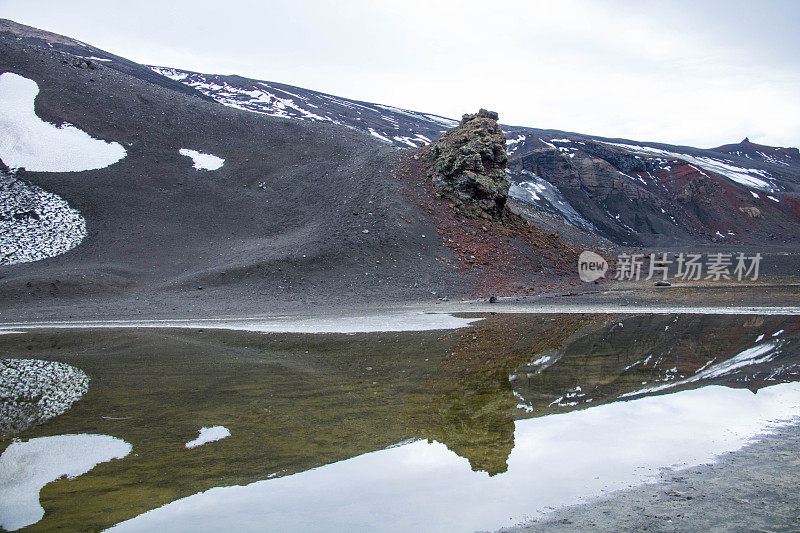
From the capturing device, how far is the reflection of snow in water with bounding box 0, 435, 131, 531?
4903 millimetres

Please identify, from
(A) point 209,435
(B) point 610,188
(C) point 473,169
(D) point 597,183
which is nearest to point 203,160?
(C) point 473,169

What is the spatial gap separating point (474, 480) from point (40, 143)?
144 ft

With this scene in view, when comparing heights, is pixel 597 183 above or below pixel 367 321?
above

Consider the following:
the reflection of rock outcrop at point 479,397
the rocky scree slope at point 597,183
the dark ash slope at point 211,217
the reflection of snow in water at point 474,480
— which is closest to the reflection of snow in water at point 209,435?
the reflection of snow in water at point 474,480

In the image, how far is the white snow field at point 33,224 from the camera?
98.5 feet

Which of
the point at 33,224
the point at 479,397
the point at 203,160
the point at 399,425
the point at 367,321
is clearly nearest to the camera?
the point at 399,425

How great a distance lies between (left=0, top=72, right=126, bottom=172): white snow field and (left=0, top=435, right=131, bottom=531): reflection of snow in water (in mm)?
36086

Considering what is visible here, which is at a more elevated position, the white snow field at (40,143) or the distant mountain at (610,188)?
the distant mountain at (610,188)

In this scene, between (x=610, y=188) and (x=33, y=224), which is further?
(x=610, y=188)

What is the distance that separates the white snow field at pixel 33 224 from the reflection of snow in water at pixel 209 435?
28619mm

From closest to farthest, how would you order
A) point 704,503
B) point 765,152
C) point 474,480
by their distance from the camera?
point 704,503
point 474,480
point 765,152

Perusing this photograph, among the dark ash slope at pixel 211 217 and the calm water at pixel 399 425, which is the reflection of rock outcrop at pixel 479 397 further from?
the dark ash slope at pixel 211 217

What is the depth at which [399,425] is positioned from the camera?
23.5ft

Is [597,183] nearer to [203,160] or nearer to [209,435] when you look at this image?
[203,160]
